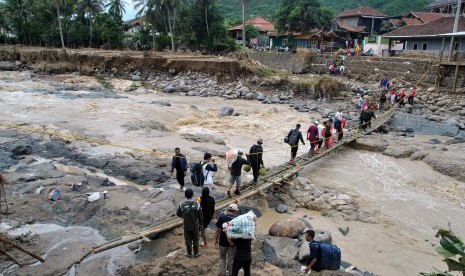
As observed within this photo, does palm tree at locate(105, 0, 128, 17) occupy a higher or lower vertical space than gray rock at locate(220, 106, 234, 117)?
higher

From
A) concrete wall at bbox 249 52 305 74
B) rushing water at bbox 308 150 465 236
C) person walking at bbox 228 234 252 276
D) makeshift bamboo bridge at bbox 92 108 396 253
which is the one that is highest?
concrete wall at bbox 249 52 305 74

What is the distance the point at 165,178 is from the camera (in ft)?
38.3

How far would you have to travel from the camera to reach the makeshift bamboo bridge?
7.16 metres

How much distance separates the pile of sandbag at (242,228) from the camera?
5.50 metres

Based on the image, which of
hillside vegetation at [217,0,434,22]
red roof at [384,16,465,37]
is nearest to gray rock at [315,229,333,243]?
red roof at [384,16,465,37]

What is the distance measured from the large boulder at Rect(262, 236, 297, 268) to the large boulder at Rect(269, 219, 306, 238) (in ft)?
0.58

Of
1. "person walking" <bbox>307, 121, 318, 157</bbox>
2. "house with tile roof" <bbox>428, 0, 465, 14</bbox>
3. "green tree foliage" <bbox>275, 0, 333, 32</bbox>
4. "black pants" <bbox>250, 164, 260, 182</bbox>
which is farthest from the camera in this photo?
"house with tile roof" <bbox>428, 0, 465, 14</bbox>

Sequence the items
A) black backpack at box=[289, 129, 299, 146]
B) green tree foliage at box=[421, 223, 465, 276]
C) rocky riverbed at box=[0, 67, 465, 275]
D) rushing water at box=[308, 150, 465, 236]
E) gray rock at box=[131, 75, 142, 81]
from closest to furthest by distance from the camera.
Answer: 1. green tree foliage at box=[421, 223, 465, 276]
2. rocky riverbed at box=[0, 67, 465, 275]
3. rushing water at box=[308, 150, 465, 236]
4. black backpack at box=[289, 129, 299, 146]
5. gray rock at box=[131, 75, 142, 81]

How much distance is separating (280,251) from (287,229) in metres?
0.91

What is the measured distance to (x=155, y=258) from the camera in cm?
713

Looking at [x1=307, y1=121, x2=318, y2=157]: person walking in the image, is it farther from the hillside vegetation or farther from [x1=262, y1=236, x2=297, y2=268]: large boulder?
the hillside vegetation

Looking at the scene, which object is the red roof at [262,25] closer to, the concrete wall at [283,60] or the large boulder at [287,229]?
the concrete wall at [283,60]

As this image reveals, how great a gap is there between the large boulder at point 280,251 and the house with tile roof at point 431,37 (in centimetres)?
2688

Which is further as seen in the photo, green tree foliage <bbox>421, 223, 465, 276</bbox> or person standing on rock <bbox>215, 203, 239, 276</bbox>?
person standing on rock <bbox>215, 203, 239, 276</bbox>
